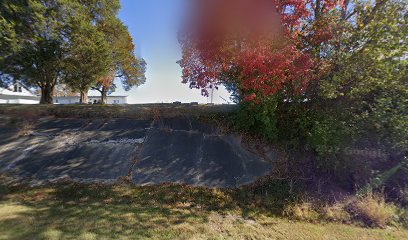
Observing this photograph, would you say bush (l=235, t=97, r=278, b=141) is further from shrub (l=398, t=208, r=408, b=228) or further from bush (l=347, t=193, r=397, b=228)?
shrub (l=398, t=208, r=408, b=228)

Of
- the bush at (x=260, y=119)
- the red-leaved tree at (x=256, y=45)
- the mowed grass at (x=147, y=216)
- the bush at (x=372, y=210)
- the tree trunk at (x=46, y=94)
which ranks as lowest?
the mowed grass at (x=147, y=216)

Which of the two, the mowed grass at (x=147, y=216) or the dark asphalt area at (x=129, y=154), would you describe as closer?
the mowed grass at (x=147, y=216)

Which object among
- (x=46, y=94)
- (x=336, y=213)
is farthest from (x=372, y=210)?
Result: (x=46, y=94)

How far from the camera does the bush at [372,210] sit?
4.65 metres

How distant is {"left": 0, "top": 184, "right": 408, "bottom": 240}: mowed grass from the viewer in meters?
3.78

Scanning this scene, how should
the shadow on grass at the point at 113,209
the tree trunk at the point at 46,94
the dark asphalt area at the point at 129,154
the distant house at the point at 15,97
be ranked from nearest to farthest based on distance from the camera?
the shadow on grass at the point at 113,209 → the dark asphalt area at the point at 129,154 → the tree trunk at the point at 46,94 → the distant house at the point at 15,97

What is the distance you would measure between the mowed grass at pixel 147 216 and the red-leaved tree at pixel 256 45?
8.65 ft

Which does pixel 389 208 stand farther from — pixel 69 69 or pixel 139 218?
pixel 69 69

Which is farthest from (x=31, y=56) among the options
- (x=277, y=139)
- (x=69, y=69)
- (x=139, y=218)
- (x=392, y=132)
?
(x=392, y=132)

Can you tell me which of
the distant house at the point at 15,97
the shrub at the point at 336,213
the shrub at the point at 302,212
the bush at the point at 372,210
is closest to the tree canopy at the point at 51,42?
the shrub at the point at 302,212

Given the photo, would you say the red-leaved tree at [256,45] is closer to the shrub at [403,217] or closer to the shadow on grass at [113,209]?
the shadow on grass at [113,209]

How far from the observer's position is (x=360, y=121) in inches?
221

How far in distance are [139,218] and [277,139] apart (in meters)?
4.42

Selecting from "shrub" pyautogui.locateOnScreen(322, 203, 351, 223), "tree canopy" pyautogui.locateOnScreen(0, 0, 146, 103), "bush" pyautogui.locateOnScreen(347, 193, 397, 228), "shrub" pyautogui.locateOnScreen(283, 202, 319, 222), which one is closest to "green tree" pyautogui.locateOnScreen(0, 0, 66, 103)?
"tree canopy" pyautogui.locateOnScreen(0, 0, 146, 103)
